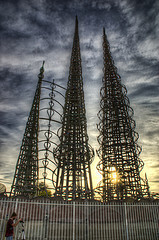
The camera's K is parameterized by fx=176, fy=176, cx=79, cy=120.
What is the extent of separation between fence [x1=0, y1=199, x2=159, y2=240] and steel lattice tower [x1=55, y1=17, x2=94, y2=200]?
485 inches

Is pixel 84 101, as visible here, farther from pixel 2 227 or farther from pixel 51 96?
pixel 2 227

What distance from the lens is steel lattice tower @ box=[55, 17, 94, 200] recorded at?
22.5 m

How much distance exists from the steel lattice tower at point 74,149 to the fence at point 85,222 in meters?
12.3

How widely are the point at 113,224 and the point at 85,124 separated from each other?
57.5 feet

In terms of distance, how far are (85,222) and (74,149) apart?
15905 mm

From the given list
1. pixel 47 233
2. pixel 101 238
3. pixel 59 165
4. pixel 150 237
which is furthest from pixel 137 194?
pixel 47 233

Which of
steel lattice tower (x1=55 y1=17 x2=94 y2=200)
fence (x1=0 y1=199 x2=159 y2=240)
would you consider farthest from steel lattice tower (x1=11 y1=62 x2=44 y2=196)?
fence (x1=0 y1=199 x2=159 y2=240)

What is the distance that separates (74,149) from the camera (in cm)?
2484

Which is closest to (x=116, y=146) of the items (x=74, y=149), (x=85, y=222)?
(x=74, y=149)

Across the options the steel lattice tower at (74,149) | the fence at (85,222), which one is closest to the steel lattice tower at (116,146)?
the steel lattice tower at (74,149)

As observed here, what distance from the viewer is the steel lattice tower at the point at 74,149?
22.5 m

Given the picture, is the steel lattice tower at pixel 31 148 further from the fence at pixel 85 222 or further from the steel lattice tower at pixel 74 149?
the fence at pixel 85 222

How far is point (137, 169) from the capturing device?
78.7 feet

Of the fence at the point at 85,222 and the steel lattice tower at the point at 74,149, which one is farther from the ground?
the steel lattice tower at the point at 74,149
